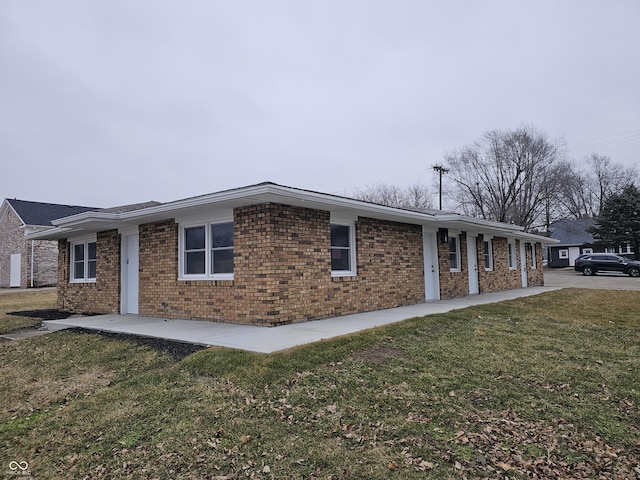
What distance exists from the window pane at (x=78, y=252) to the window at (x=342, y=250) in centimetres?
862

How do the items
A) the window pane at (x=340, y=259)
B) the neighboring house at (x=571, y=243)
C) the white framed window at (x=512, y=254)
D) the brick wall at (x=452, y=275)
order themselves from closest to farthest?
the window pane at (x=340, y=259) < the brick wall at (x=452, y=275) < the white framed window at (x=512, y=254) < the neighboring house at (x=571, y=243)

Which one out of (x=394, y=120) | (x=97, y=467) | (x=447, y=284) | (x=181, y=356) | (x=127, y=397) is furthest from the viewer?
(x=394, y=120)

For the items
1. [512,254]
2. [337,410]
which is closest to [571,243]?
[512,254]

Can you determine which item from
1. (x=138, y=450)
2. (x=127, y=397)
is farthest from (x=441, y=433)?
(x=127, y=397)

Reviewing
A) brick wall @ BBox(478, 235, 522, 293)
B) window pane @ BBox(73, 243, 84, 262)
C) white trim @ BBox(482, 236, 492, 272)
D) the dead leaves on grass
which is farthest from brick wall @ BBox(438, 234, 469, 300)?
window pane @ BBox(73, 243, 84, 262)

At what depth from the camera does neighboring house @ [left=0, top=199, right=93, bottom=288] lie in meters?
25.4

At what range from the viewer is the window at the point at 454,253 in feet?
44.8

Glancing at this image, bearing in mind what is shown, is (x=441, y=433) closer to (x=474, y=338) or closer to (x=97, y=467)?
(x=97, y=467)

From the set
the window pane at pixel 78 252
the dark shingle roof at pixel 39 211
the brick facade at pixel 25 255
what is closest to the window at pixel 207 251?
the window pane at pixel 78 252

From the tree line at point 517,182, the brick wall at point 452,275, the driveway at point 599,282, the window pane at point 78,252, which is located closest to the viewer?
the window pane at point 78,252

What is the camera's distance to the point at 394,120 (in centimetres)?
2712

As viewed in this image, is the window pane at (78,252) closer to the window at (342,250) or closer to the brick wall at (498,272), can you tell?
the window at (342,250)

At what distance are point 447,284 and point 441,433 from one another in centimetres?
1025

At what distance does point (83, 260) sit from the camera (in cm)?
1260
